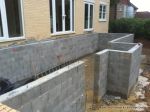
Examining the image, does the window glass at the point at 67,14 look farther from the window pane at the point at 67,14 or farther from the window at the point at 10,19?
the window at the point at 10,19

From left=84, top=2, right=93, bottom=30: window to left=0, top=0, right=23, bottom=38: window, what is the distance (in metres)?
4.94

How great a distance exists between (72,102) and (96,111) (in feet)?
4.15

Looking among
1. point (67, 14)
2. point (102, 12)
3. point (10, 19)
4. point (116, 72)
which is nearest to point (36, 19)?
point (10, 19)

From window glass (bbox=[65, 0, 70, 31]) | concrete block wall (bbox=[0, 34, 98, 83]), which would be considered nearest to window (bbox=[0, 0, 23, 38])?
concrete block wall (bbox=[0, 34, 98, 83])

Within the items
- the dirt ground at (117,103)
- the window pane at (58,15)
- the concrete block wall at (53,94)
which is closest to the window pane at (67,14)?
the window pane at (58,15)

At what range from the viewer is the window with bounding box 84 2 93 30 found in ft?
33.2

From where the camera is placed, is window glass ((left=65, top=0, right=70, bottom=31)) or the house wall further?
window glass ((left=65, top=0, right=70, bottom=31))

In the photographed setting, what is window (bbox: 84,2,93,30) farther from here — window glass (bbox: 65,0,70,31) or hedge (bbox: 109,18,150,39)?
hedge (bbox: 109,18,150,39)

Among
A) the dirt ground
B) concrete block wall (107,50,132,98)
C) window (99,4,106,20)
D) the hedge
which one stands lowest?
the dirt ground

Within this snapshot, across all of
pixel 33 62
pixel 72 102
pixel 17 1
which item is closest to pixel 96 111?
pixel 72 102

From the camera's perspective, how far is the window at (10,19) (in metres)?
5.45

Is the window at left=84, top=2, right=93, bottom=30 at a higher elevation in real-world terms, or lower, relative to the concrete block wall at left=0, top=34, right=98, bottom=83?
higher

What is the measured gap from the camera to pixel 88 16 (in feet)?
34.0

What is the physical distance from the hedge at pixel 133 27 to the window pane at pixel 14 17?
1022 cm
